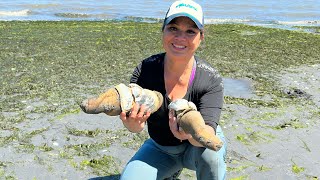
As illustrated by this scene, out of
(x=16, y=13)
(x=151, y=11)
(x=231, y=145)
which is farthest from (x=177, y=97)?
(x=151, y=11)

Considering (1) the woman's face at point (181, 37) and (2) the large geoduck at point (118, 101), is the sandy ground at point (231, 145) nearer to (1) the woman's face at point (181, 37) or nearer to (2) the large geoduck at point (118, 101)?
(2) the large geoduck at point (118, 101)

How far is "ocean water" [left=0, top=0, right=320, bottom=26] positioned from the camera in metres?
24.5

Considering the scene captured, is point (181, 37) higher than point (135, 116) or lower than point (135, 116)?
higher

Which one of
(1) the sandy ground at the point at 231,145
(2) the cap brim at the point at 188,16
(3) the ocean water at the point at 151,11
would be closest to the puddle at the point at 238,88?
(1) the sandy ground at the point at 231,145

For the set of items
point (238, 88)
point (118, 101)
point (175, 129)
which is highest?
point (118, 101)

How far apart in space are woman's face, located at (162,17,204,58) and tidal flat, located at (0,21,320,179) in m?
1.65

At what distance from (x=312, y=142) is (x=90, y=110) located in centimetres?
340

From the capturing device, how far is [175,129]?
3.27 meters

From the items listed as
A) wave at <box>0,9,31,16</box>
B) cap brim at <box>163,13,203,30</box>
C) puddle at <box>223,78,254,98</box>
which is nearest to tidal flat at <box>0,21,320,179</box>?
puddle at <box>223,78,254,98</box>

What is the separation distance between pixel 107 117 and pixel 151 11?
22252 millimetres

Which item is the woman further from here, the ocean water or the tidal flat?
the ocean water

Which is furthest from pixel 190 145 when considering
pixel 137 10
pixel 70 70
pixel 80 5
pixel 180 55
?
pixel 80 5

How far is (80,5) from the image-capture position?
29953 millimetres

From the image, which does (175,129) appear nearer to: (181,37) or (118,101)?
(118,101)
